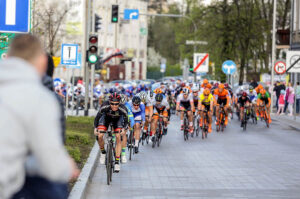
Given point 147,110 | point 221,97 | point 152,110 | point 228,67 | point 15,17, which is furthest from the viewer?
point 228,67

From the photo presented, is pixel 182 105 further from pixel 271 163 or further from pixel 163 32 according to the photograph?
pixel 163 32

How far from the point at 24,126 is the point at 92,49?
A: 23136mm

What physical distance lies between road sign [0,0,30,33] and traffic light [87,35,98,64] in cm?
1743

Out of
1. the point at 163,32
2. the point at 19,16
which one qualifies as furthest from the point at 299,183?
the point at 163,32

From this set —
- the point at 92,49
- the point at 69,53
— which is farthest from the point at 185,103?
the point at 92,49

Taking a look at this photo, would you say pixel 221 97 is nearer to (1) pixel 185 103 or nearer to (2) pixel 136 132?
(1) pixel 185 103

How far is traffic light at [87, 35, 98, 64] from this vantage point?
86.4 ft

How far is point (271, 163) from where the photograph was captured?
15.5 m

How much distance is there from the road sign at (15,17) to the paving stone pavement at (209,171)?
2807 millimetres

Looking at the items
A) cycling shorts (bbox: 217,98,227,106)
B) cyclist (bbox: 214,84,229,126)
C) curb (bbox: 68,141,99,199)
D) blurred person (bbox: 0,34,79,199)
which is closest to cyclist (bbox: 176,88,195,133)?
cyclist (bbox: 214,84,229,126)

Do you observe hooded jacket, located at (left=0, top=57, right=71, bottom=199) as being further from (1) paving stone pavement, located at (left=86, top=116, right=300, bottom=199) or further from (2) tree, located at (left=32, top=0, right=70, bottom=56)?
(2) tree, located at (left=32, top=0, right=70, bottom=56)

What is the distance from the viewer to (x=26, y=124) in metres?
3.51

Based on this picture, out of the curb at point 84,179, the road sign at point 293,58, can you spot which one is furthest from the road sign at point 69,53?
the road sign at point 293,58

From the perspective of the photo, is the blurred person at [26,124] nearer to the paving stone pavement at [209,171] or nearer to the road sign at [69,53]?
Answer: the paving stone pavement at [209,171]
